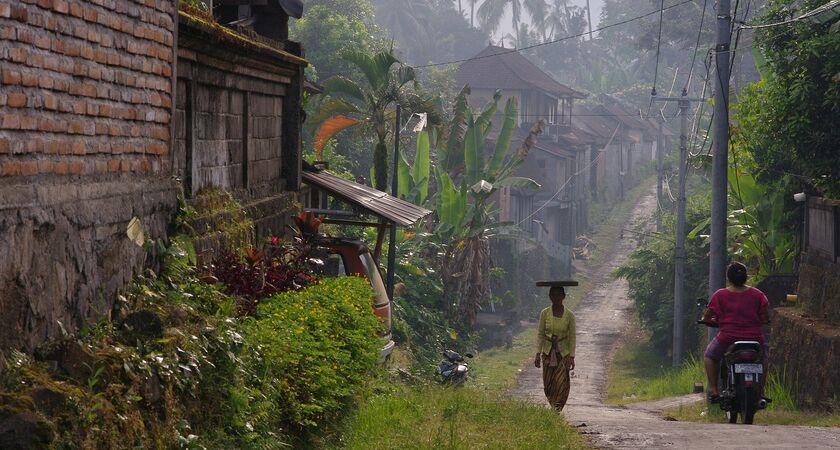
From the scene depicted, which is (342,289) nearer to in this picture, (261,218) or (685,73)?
(261,218)

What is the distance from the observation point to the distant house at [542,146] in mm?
53781

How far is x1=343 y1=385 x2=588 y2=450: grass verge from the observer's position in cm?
857

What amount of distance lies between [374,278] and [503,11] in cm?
9106

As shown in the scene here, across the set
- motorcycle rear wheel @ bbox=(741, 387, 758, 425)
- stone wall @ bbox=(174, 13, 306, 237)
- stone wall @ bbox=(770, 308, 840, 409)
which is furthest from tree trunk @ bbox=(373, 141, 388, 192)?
motorcycle rear wheel @ bbox=(741, 387, 758, 425)

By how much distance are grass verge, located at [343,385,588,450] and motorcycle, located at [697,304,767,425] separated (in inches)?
71.4

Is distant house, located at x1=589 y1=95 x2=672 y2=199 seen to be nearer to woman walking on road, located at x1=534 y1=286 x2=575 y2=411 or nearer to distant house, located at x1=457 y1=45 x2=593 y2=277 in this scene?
distant house, located at x1=457 y1=45 x2=593 y2=277

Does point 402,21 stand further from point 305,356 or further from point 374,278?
point 305,356

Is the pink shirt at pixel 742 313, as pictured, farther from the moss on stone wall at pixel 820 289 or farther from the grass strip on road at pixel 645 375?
the grass strip on road at pixel 645 375

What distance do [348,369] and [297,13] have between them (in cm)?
764

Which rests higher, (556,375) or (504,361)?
(556,375)

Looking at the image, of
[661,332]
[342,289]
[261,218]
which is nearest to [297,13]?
[261,218]

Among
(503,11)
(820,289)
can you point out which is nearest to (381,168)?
(820,289)

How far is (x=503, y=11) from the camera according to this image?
335ft

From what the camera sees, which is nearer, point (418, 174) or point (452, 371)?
point (452, 371)
